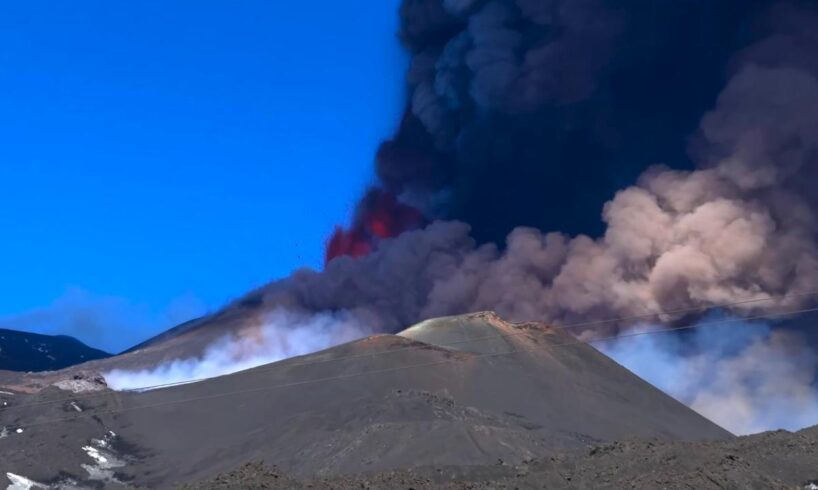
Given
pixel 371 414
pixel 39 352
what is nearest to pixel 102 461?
pixel 371 414

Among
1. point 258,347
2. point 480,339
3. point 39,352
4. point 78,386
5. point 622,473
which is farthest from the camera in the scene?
point 39,352

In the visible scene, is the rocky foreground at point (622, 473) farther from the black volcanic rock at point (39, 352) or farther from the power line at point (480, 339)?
the black volcanic rock at point (39, 352)

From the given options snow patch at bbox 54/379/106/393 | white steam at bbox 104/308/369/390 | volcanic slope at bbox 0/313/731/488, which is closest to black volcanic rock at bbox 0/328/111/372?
white steam at bbox 104/308/369/390

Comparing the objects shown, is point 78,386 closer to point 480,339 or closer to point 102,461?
point 102,461

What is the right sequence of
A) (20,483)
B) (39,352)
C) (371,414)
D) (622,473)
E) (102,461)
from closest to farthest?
(622,473), (20,483), (371,414), (102,461), (39,352)

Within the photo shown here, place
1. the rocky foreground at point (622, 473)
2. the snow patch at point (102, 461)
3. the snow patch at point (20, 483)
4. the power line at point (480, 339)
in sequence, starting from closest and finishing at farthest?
the rocky foreground at point (622, 473)
the snow patch at point (20, 483)
the snow patch at point (102, 461)
the power line at point (480, 339)

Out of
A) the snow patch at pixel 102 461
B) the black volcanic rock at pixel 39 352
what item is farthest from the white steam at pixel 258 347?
the black volcanic rock at pixel 39 352
